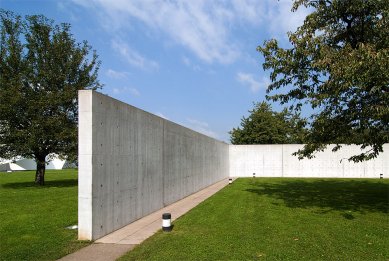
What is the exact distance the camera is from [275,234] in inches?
361

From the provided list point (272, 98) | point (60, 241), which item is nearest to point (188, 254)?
point (60, 241)

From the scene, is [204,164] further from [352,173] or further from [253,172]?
[352,173]

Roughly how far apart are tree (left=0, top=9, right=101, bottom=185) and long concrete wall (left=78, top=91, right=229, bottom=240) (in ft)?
28.1

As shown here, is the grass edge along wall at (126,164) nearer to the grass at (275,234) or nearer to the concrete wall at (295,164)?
the grass at (275,234)

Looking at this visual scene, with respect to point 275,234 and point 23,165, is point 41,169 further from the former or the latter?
point 23,165

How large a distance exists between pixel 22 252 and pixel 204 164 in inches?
652

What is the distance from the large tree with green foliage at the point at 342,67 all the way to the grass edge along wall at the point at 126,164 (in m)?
4.66

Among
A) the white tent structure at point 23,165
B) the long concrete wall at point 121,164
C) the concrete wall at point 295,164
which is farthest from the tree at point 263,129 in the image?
the long concrete wall at point 121,164

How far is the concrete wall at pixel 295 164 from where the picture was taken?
111 ft

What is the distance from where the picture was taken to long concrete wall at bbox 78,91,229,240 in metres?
8.64

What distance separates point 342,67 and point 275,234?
4598mm

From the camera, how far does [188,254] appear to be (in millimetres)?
7277

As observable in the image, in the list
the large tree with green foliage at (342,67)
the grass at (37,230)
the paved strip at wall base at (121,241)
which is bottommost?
the paved strip at wall base at (121,241)

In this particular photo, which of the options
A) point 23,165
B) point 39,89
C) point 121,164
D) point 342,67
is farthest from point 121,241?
point 23,165
